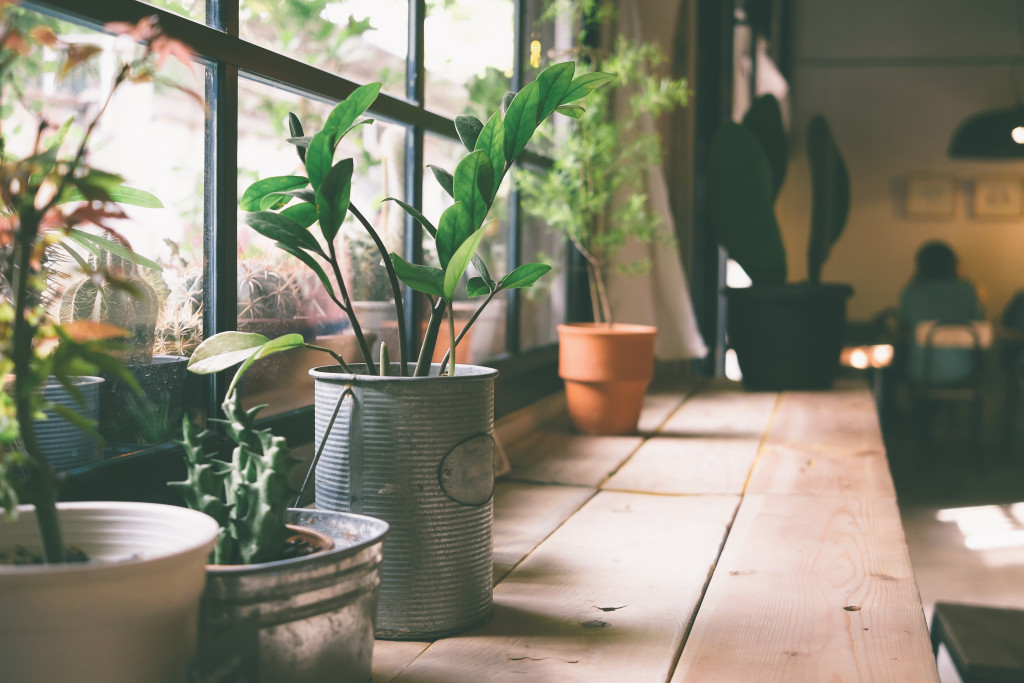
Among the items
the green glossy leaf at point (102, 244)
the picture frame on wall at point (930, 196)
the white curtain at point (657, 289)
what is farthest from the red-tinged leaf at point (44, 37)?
the picture frame on wall at point (930, 196)

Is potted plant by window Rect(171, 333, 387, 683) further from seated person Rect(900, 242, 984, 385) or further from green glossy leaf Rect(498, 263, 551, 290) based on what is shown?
seated person Rect(900, 242, 984, 385)

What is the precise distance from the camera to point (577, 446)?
7.04 ft

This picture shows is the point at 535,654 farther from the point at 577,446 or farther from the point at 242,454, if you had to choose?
the point at 577,446

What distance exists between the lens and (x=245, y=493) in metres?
0.81

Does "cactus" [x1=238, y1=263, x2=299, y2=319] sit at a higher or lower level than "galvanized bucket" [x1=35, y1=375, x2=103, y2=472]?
higher

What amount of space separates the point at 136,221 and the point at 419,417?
0.41 metres

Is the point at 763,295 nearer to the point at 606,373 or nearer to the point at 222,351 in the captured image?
the point at 606,373

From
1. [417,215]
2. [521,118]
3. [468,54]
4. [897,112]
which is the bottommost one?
[417,215]

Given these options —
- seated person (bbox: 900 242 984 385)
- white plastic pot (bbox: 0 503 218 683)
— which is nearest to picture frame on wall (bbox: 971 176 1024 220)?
seated person (bbox: 900 242 984 385)

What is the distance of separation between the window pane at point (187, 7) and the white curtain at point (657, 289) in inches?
79.0

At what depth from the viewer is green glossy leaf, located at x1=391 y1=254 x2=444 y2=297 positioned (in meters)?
0.93

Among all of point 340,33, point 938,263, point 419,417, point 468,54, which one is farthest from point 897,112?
point 419,417

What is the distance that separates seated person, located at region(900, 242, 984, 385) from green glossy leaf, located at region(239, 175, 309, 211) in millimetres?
5140

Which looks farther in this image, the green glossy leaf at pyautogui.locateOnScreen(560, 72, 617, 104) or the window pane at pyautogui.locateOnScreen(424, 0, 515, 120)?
the window pane at pyautogui.locateOnScreen(424, 0, 515, 120)
